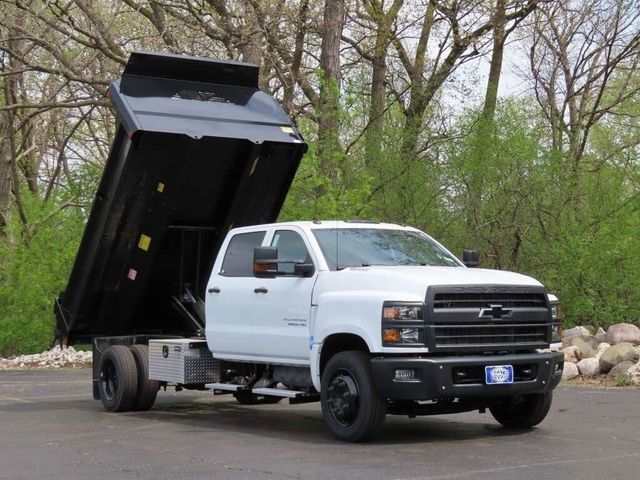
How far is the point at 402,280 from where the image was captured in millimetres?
9656

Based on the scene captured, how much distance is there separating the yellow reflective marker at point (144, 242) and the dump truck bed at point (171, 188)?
0.02m

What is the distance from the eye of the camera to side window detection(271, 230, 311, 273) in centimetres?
1078

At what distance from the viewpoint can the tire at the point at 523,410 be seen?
35.0 feet

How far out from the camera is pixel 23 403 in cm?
1433

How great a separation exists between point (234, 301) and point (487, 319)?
9.51 feet

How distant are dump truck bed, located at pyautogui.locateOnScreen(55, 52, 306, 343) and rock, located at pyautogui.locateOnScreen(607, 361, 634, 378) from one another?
5906 mm

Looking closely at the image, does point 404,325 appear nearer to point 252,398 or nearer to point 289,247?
point 289,247

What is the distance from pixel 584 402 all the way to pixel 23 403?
282 inches

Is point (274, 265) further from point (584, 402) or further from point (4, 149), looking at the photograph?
point (4, 149)

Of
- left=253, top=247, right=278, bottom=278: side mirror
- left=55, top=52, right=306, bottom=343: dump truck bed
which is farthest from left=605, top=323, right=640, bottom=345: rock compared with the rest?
left=253, top=247, right=278, bottom=278: side mirror

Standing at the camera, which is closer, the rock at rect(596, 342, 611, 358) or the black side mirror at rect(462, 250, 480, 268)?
the black side mirror at rect(462, 250, 480, 268)

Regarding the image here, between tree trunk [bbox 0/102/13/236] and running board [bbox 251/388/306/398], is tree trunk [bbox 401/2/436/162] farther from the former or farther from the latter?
tree trunk [bbox 0/102/13/236]

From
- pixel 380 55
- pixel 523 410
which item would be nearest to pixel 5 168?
pixel 380 55

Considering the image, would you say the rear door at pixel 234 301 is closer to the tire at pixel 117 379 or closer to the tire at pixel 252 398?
the tire at pixel 252 398
